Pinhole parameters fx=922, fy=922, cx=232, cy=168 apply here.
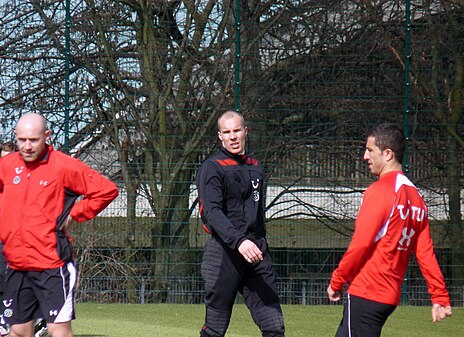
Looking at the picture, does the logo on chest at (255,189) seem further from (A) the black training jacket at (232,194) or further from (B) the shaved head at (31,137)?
(B) the shaved head at (31,137)

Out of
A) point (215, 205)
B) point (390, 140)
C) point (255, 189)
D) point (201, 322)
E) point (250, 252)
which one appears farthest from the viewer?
point (201, 322)

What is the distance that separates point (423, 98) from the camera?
41.0 ft

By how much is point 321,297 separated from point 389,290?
300 inches

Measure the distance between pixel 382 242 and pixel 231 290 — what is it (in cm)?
152

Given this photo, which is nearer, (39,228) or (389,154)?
(389,154)

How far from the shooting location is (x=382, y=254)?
489 centimetres

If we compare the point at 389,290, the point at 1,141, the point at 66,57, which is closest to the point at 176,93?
the point at 66,57

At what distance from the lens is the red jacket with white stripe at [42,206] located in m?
5.48

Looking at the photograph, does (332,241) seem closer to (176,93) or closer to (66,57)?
(176,93)

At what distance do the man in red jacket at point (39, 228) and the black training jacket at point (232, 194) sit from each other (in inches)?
31.1

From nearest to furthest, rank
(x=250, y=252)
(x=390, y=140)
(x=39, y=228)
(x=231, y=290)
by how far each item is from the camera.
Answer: (x=390, y=140) → (x=39, y=228) → (x=250, y=252) → (x=231, y=290)

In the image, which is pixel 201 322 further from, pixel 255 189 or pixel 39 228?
pixel 39 228

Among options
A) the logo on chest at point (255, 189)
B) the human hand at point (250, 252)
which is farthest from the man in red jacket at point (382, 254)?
the logo on chest at point (255, 189)

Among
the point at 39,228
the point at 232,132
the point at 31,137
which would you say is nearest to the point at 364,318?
the point at 232,132
